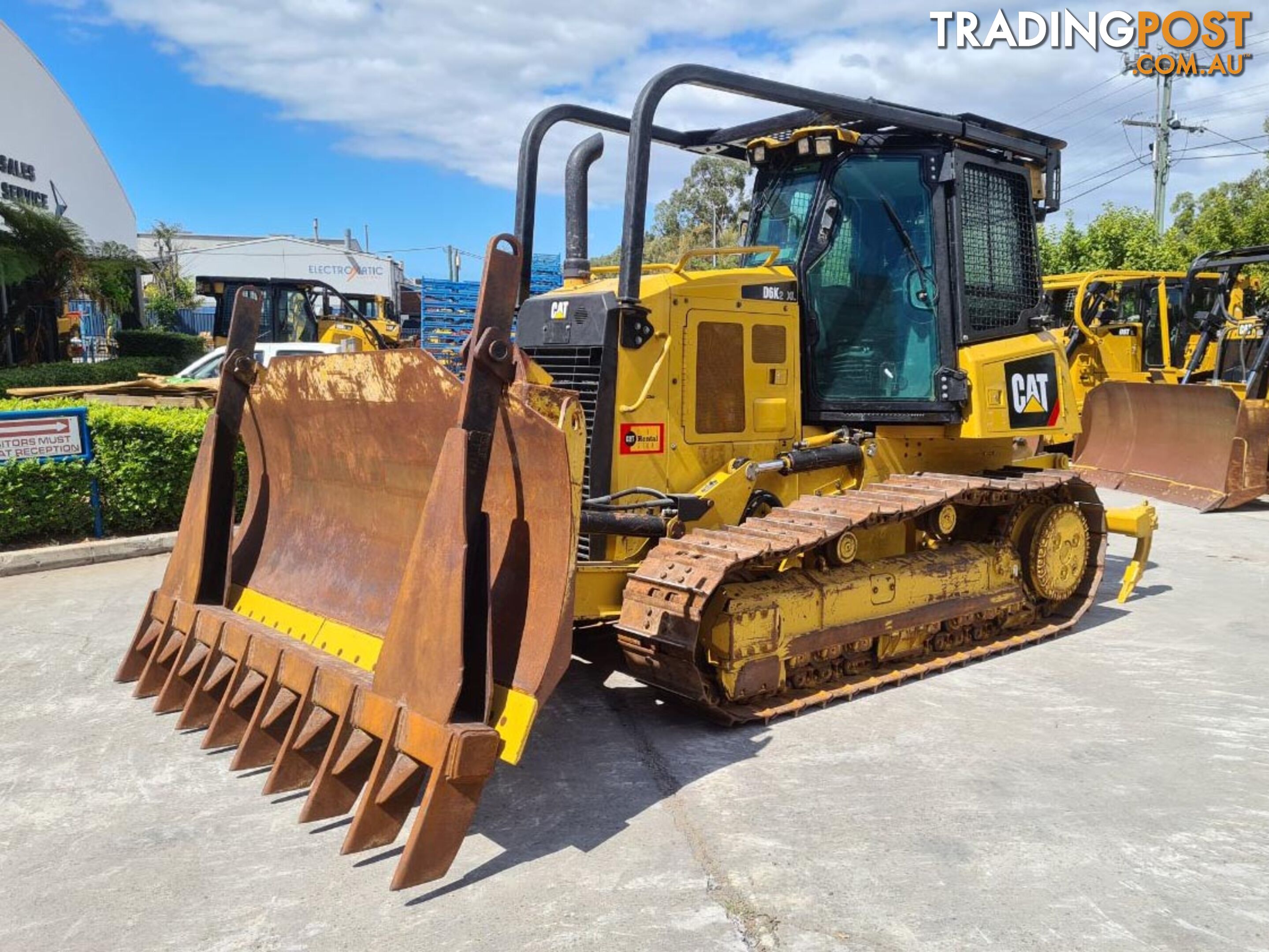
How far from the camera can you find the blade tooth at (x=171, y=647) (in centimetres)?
489

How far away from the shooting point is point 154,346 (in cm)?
2356

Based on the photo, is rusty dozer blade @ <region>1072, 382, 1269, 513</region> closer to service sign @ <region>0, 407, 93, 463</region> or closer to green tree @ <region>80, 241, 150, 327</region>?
service sign @ <region>0, 407, 93, 463</region>

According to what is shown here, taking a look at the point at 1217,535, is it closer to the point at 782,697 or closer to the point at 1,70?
the point at 782,697

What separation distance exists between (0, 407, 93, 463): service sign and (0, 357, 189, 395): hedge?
592 cm

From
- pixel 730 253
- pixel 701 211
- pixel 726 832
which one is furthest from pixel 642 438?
pixel 701 211

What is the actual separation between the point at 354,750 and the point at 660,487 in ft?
6.80

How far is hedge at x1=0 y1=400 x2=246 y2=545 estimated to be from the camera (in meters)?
8.35

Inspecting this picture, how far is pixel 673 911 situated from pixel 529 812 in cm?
86

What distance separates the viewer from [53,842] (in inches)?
144

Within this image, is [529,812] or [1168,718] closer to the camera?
[529,812]

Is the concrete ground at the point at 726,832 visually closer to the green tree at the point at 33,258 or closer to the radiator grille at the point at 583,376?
the radiator grille at the point at 583,376

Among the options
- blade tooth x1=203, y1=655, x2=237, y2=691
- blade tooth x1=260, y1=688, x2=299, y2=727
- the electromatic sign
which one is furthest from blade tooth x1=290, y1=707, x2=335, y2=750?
the electromatic sign

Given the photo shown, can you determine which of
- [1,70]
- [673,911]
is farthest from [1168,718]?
[1,70]

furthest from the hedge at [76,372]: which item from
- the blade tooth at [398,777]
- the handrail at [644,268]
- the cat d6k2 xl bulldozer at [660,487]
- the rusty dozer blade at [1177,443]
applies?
the rusty dozer blade at [1177,443]
